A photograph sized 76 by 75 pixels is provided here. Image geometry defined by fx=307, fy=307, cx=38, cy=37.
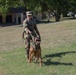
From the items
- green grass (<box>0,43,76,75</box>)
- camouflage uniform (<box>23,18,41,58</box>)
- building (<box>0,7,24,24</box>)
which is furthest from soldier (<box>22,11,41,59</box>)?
building (<box>0,7,24,24</box>)

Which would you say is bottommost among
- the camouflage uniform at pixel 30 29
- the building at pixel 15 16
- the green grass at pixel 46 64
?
the building at pixel 15 16

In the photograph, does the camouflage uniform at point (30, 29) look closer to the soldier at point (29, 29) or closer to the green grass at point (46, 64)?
the soldier at point (29, 29)

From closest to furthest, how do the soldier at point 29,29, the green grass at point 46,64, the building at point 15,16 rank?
the green grass at point 46,64, the soldier at point 29,29, the building at point 15,16

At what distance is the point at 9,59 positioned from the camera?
12.6 metres

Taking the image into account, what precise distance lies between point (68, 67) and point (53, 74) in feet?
2.90

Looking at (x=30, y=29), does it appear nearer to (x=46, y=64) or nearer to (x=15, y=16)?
(x=46, y=64)

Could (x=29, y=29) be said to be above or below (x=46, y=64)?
above

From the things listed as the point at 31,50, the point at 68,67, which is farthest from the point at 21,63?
the point at 68,67

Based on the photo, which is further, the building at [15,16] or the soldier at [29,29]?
the building at [15,16]

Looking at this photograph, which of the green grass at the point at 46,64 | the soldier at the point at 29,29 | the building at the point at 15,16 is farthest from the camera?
the building at the point at 15,16

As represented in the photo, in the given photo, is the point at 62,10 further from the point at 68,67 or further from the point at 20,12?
the point at 68,67

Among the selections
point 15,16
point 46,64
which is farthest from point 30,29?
point 15,16

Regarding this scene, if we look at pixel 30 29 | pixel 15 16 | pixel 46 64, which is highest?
pixel 30 29

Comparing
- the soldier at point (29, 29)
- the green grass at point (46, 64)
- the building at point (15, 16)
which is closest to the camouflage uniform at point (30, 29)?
the soldier at point (29, 29)
